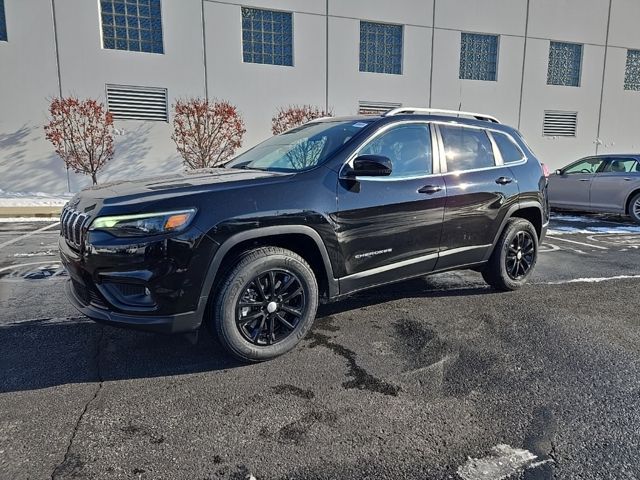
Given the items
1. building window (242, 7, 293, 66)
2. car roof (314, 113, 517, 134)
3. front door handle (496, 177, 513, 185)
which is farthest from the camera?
building window (242, 7, 293, 66)

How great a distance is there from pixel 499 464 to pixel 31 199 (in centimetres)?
1431

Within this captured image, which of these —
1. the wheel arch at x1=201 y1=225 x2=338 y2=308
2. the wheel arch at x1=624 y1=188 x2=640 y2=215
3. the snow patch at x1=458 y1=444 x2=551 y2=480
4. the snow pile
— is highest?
the wheel arch at x1=201 y1=225 x2=338 y2=308

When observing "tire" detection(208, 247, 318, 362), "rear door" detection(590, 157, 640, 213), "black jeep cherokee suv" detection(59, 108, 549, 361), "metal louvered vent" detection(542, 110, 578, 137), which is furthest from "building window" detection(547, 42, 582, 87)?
"tire" detection(208, 247, 318, 362)

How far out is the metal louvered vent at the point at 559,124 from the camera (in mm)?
20031

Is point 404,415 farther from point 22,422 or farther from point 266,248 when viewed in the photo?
point 22,422

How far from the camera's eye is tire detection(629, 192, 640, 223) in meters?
10.2

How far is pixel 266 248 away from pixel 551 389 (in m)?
2.13

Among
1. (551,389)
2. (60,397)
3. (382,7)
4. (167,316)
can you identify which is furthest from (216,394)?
(382,7)

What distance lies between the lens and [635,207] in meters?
10.2

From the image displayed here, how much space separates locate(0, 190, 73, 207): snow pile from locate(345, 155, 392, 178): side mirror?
11647mm

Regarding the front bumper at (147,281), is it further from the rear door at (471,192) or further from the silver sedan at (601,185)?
the silver sedan at (601,185)

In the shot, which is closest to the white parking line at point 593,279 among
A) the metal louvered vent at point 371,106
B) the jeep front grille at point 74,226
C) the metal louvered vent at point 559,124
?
the jeep front grille at point 74,226

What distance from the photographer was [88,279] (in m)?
2.98

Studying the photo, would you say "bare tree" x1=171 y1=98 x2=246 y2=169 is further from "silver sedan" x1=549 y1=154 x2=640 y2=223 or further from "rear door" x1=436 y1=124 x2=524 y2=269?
"rear door" x1=436 y1=124 x2=524 y2=269
